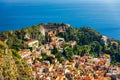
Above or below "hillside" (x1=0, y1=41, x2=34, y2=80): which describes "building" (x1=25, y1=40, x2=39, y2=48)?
above

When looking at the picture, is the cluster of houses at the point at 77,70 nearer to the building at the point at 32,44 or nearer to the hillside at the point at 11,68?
the building at the point at 32,44

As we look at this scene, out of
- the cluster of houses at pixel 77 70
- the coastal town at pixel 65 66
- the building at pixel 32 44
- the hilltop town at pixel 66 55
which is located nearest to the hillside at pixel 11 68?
the hilltop town at pixel 66 55

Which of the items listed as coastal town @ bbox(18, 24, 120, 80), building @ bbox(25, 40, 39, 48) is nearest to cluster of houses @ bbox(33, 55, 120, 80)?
coastal town @ bbox(18, 24, 120, 80)

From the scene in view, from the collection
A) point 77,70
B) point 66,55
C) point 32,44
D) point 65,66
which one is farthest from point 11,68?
point 32,44

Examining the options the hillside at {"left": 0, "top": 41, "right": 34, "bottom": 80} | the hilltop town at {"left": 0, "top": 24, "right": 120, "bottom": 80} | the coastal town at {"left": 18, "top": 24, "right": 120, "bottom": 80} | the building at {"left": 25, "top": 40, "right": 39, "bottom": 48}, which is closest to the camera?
the hillside at {"left": 0, "top": 41, "right": 34, "bottom": 80}

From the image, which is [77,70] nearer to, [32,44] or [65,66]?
[65,66]

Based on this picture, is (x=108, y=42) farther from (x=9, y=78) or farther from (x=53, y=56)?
(x=9, y=78)

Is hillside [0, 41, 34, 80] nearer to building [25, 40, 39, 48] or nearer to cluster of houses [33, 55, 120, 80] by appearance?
cluster of houses [33, 55, 120, 80]

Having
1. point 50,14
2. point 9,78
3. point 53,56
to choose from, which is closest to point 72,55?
point 53,56
